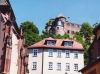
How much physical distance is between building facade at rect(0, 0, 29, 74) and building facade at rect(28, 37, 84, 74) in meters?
23.0

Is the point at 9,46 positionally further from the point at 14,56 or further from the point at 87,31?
the point at 87,31

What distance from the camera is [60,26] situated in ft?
344

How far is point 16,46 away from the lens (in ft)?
92.7

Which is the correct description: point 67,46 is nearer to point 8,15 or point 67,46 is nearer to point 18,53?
point 18,53

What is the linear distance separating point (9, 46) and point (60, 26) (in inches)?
3283

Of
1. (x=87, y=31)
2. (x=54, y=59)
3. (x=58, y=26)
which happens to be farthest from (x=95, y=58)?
(x=58, y=26)

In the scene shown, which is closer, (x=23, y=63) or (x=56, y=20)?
(x=23, y=63)

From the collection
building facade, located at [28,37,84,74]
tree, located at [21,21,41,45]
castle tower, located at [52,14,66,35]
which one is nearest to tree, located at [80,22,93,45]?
castle tower, located at [52,14,66,35]

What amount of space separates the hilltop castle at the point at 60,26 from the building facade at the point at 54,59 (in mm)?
47397

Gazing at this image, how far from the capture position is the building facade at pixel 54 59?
52969 millimetres

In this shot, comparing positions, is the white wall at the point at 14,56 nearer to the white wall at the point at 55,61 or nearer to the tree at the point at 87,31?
the white wall at the point at 55,61

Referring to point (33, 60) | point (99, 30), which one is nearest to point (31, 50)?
point (33, 60)

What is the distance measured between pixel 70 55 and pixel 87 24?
45.1 m

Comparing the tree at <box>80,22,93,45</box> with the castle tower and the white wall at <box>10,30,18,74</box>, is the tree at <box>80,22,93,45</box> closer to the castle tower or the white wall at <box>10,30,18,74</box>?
the castle tower
